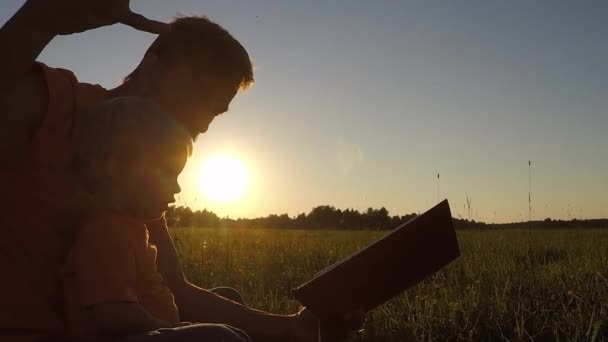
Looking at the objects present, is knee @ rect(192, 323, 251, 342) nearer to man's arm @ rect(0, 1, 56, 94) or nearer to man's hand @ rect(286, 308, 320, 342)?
man's arm @ rect(0, 1, 56, 94)

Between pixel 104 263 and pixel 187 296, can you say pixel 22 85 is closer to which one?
pixel 104 263

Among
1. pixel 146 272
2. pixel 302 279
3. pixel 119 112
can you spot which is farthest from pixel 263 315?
pixel 302 279

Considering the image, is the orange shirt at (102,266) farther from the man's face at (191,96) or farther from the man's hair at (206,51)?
the man's hair at (206,51)

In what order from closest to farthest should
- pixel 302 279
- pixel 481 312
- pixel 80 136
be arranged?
pixel 80 136, pixel 481 312, pixel 302 279

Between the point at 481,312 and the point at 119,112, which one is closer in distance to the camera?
the point at 119,112

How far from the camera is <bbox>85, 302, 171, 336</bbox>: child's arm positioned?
1.82 metres

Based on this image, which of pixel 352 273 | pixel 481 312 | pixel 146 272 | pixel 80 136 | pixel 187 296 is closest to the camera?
pixel 80 136

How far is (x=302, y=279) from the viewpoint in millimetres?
5246

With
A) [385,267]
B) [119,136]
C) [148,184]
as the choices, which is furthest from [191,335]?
[385,267]

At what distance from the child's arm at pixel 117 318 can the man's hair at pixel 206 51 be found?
106cm

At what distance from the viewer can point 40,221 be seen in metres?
2.03

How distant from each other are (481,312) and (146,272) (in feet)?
6.20

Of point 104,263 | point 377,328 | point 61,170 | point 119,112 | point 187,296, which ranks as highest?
point 119,112

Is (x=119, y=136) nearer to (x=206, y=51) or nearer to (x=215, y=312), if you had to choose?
(x=206, y=51)
